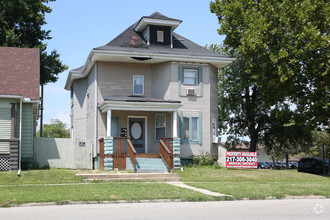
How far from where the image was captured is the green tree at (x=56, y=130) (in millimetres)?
77562

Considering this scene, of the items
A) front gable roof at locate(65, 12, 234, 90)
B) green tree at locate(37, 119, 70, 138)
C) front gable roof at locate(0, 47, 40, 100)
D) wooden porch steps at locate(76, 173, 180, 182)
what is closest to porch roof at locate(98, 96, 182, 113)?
front gable roof at locate(65, 12, 234, 90)

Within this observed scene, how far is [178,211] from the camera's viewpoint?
33.9 feet

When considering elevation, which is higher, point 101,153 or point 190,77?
point 190,77

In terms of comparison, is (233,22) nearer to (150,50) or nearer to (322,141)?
(150,50)

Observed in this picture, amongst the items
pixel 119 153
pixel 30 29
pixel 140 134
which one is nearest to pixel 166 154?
pixel 119 153

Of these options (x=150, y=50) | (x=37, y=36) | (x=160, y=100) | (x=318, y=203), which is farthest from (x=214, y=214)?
(x=37, y=36)

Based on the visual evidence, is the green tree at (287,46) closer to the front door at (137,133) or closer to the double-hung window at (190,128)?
the double-hung window at (190,128)

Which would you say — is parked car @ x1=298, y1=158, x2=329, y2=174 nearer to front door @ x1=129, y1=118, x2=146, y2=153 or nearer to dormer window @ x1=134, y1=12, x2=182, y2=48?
front door @ x1=129, y1=118, x2=146, y2=153

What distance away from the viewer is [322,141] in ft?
186

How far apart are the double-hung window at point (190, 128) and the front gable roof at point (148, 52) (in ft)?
11.1

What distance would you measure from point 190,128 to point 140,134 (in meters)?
2.89

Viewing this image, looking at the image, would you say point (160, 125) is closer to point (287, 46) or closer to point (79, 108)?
point (79, 108)

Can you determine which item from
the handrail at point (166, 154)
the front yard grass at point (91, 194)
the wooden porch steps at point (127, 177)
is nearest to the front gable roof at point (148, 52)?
the handrail at point (166, 154)

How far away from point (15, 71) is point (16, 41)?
11011 mm
